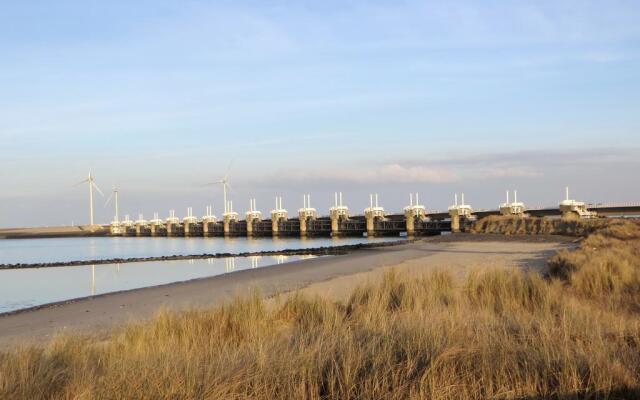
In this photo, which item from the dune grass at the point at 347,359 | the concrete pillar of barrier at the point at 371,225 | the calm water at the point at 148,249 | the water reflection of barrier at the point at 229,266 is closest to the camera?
the dune grass at the point at 347,359

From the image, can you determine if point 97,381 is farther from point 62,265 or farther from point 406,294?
point 62,265

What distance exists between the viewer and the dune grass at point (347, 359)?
5.18 metres

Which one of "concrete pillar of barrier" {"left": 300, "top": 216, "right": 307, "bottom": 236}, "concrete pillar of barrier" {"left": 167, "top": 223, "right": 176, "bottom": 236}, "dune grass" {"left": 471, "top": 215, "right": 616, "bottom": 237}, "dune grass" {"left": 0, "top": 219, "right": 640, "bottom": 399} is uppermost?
"dune grass" {"left": 0, "top": 219, "right": 640, "bottom": 399}

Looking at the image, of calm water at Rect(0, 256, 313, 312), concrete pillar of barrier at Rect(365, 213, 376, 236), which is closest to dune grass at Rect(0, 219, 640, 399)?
calm water at Rect(0, 256, 313, 312)

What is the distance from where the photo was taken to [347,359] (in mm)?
5680

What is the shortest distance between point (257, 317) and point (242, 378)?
148 inches

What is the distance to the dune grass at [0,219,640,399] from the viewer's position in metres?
5.18

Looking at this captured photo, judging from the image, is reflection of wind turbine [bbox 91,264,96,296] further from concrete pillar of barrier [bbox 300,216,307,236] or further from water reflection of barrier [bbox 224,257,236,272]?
concrete pillar of barrier [bbox 300,216,307,236]

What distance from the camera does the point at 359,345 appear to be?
6.26 metres

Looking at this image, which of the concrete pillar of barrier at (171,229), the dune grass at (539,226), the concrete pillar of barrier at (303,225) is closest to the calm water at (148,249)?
the concrete pillar of barrier at (303,225)

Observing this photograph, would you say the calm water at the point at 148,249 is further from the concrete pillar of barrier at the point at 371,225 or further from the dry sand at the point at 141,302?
the dry sand at the point at 141,302

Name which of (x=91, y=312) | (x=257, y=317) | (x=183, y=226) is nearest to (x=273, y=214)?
(x=183, y=226)

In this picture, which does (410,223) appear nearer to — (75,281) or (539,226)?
(539,226)

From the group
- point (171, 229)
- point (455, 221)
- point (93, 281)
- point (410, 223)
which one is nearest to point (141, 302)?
point (93, 281)
